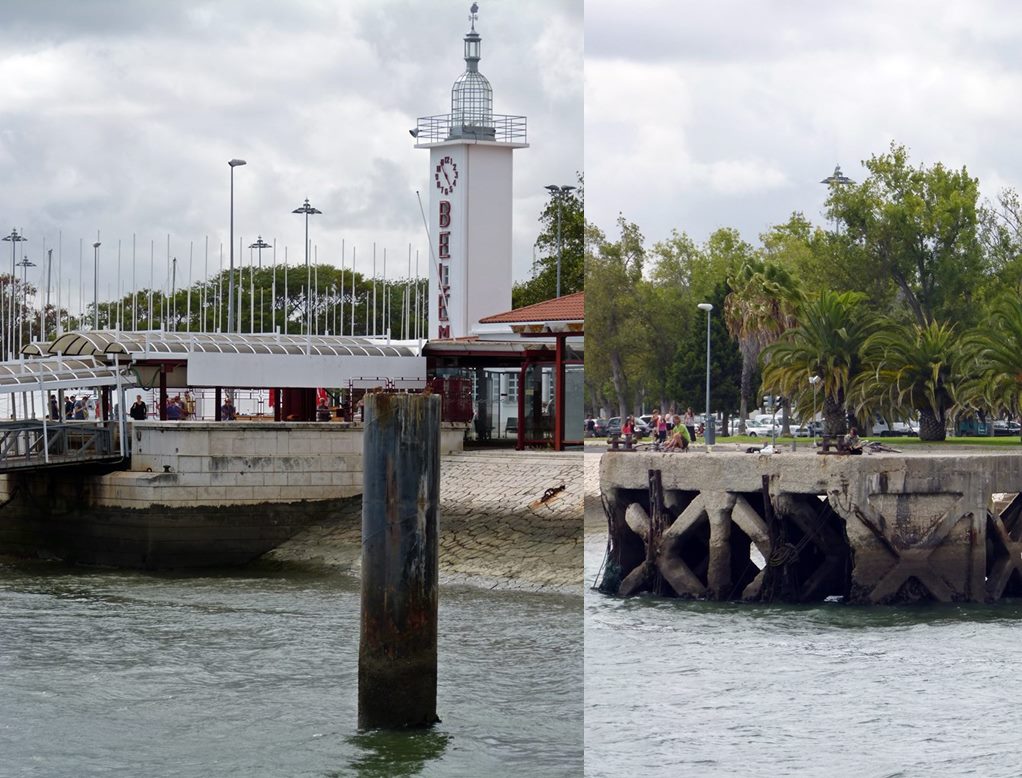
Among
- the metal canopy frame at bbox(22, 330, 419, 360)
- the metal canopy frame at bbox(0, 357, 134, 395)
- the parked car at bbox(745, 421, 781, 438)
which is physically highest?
the metal canopy frame at bbox(22, 330, 419, 360)

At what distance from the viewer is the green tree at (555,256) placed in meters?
58.9

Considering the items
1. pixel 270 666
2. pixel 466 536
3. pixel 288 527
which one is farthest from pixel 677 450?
pixel 270 666

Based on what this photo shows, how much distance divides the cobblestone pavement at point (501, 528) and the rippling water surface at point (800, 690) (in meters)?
1.17

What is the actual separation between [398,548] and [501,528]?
14.5m

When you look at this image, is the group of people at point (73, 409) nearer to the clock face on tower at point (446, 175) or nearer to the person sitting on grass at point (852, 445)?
the clock face on tower at point (446, 175)

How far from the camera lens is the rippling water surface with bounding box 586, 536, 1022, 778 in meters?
15.4

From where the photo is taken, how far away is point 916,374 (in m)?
31.8

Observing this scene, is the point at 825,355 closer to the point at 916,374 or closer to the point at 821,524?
the point at 916,374

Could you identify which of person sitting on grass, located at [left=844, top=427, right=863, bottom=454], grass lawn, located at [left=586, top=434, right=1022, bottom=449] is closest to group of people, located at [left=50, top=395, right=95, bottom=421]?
grass lawn, located at [left=586, top=434, right=1022, bottom=449]

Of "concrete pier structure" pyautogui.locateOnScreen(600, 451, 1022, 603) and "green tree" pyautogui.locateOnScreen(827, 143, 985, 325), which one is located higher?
"green tree" pyautogui.locateOnScreen(827, 143, 985, 325)

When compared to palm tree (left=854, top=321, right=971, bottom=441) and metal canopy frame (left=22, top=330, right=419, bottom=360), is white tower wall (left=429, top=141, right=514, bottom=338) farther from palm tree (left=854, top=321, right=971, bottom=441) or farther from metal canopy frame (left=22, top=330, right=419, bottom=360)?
palm tree (left=854, top=321, right=971, bottom=441)

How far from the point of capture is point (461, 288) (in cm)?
4191

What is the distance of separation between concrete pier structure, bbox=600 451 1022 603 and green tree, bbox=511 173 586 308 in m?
32.4

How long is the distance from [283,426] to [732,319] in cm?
1166
